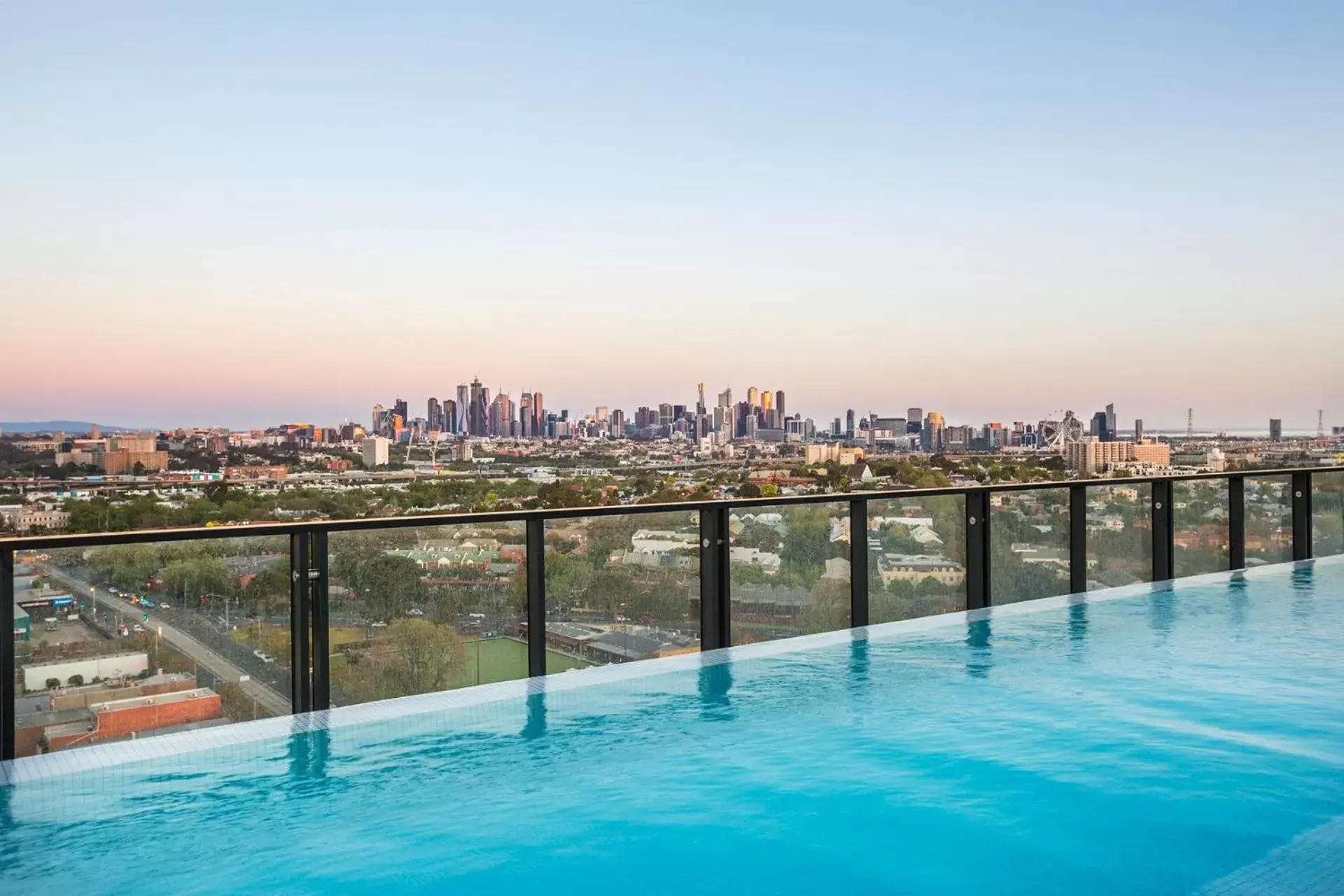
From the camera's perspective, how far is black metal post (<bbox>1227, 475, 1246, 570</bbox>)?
391 inches

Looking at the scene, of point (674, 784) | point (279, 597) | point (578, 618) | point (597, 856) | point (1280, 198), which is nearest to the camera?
point (597, 856)

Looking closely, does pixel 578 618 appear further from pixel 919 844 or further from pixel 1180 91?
pixel 1180 91

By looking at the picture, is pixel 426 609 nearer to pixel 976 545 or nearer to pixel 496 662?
pixel 496 662

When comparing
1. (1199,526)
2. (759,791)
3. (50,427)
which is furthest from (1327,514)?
(50,427)

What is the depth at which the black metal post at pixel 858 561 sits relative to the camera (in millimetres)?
7348

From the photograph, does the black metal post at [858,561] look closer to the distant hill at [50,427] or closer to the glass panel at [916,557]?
the glass panel at [916,557]

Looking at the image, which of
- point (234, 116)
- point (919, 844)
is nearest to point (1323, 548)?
point (919, 844)

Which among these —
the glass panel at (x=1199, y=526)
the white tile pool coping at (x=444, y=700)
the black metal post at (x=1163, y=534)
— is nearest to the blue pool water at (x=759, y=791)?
the white tile pool coping at (x=444, y=700)

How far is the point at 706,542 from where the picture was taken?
6.64 m

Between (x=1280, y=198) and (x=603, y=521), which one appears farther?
(x=1280, y=198)

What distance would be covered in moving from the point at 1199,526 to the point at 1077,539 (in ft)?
5.98

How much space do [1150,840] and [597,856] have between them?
6.50 feet

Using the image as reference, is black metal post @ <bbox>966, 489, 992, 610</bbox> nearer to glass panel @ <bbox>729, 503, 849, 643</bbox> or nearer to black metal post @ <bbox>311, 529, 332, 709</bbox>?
glass panel @ <bbox>729, 503, 849, 643</bbox>

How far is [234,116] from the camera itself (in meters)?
11.1
